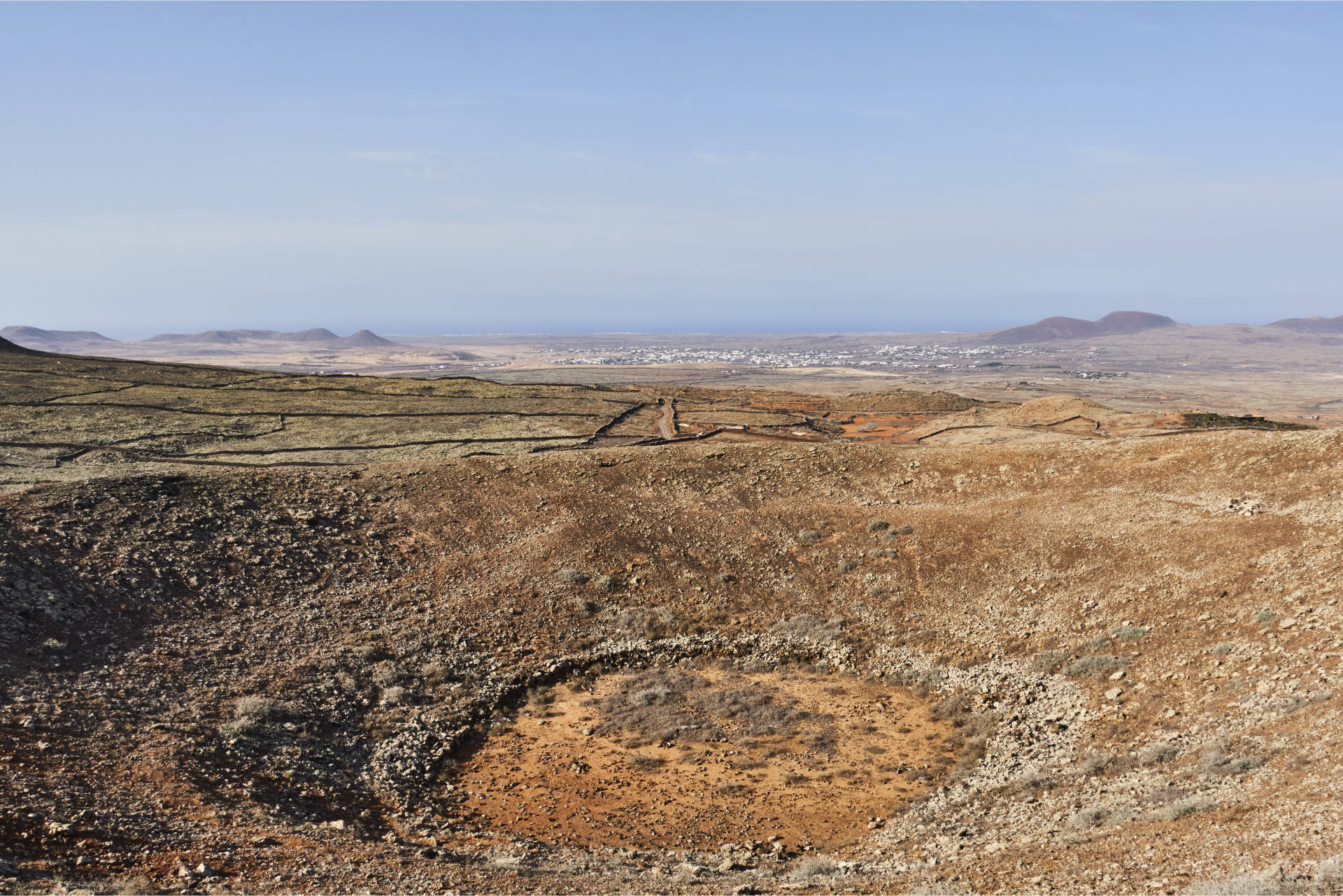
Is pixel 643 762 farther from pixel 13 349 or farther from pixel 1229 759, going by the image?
pixel 13 349

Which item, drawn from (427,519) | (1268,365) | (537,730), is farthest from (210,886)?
(1268,365)

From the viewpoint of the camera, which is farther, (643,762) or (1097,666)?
(1097,666)

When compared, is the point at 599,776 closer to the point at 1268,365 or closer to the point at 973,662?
the point at 973,662

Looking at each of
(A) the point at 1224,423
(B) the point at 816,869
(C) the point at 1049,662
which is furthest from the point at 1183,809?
(A) the point at 1224,423

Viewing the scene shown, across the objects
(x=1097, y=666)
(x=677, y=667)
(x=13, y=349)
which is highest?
(x=13, y=349)

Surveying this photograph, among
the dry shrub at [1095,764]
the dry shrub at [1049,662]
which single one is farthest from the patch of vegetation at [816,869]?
the dry shrub at [1049,662]

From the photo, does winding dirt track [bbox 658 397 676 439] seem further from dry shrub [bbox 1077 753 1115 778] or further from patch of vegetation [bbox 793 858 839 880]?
patch of vegetation [bbox 793 858 839 880]

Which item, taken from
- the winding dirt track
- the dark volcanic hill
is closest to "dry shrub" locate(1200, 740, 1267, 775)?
the winding dirt track

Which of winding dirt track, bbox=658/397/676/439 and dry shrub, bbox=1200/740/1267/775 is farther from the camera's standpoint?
winding dirt track, bbox=658/397/676/439

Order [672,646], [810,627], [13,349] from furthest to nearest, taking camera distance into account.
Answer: [13,349] < [810,627] < [672,646]
